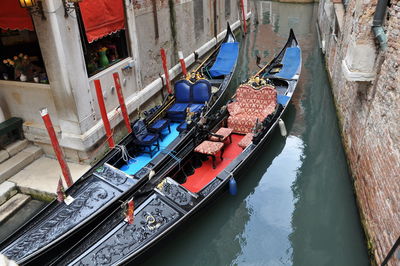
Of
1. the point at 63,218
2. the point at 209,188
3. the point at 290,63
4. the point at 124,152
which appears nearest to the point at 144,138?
the point at 124,152

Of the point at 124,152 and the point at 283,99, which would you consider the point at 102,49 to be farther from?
the point at 283,99

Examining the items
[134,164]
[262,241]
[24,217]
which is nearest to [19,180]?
[24,217]

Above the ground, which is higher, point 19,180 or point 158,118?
point 158,118

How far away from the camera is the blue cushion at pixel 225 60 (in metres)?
7.05

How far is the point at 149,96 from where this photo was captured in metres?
6.33

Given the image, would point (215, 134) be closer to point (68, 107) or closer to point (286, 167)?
point (286, 167)

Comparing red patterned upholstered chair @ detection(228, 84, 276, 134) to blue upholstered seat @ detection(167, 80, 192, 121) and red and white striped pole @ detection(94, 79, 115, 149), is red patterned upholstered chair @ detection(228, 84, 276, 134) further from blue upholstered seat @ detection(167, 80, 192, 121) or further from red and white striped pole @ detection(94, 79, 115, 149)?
red and white striped pole @ detection(94, 79, 115, 149)

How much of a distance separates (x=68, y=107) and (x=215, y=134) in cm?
207

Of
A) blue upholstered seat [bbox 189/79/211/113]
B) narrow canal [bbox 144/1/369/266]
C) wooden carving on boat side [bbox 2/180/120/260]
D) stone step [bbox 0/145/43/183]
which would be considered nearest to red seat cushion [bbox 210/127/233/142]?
narrow canal [bbox 144/1/369/266]

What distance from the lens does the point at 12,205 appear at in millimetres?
4188

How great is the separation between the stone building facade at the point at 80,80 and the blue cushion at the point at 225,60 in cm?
110

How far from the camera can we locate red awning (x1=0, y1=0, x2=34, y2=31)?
4105mm

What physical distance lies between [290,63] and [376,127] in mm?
4012

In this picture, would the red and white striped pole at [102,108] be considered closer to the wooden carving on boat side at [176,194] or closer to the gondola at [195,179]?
the gondola at [195,179]
